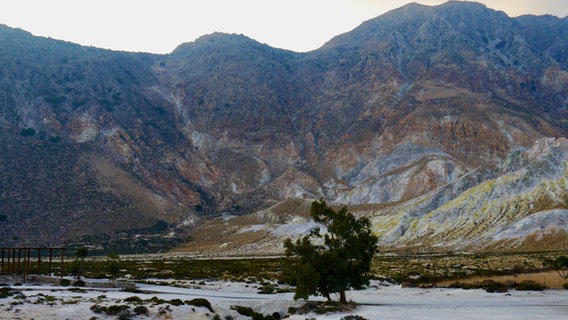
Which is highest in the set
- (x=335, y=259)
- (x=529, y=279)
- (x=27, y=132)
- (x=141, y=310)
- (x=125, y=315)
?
(x=27, y=132)

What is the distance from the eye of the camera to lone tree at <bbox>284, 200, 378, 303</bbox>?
37312 mm

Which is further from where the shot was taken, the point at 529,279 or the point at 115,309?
the point at 529,279

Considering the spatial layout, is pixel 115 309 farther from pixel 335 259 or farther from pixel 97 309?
pixel 335 259

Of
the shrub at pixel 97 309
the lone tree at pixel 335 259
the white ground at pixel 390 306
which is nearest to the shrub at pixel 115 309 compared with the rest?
the shrub at pixel 97 309

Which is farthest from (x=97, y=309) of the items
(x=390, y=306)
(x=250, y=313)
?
(x=390, y=306)

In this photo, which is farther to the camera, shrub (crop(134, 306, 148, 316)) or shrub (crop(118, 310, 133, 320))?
shrub (crop(134, 306, 148, 316))

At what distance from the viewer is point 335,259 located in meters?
37.5

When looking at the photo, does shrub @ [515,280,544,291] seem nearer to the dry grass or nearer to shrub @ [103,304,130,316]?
the dry grass

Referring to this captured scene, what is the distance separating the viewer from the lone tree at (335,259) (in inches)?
1469

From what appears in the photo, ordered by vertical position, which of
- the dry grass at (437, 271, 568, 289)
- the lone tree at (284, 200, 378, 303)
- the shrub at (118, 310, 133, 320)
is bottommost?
the dry grass at (437, 271, 568, 289)

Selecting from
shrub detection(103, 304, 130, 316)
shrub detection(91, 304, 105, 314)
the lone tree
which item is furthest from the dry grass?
shrub detection(91, 304, 105, 314)

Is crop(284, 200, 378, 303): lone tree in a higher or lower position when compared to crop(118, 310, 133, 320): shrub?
higher

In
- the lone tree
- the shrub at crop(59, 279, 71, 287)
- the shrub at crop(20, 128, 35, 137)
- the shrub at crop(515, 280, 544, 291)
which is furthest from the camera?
the shrub at crop(20, 128, 35, 137)

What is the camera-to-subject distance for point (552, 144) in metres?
153
